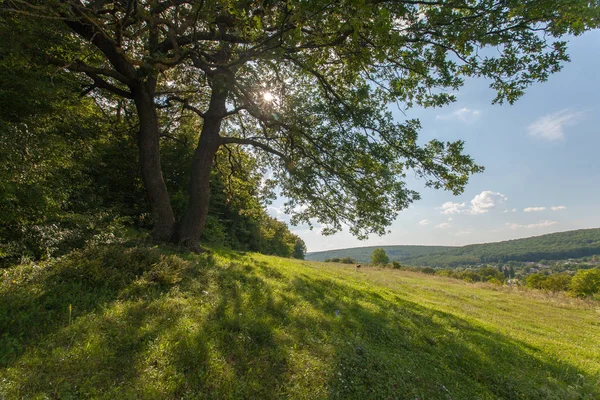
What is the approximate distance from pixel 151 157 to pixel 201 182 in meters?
1.85

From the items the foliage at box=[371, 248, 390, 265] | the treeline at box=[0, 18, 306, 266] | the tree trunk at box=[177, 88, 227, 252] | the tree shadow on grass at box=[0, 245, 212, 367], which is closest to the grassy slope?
the tree shadow on grass at box=[0, 245, 212, 367]

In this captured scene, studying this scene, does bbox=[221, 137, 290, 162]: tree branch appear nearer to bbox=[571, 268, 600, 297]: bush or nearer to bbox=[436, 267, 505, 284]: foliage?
bbox=[436, 267, 505, 284]: foliage

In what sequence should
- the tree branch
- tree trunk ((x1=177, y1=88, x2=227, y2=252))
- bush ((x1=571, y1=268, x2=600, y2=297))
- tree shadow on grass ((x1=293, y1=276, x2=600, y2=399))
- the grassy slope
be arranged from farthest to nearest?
bush ((x1=571, y1=268, x2=600, y2=297))
the tree branch
tree trunk ((x1=177, y1=88, x2=227, y2=252))
tree shadow on grass ((x1=293, y1=276, x2=600, y2=399))
the grassy slope

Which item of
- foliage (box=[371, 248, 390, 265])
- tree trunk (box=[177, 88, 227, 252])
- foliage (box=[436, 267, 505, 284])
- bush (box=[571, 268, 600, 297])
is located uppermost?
tree trunk (box=[177, 88, 227, 252])

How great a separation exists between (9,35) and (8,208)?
3.99 m

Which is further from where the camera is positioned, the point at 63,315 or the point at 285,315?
the point at 285,315

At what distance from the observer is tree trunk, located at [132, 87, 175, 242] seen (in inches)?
368

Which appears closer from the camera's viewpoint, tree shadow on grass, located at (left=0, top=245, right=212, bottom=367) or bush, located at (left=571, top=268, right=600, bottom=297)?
tree shadow on grass, located at (left=0, top=245, right=212, bottom=367)

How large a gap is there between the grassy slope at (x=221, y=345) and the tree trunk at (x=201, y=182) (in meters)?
2.40

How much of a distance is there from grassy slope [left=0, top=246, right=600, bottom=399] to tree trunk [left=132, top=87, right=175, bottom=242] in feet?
9.78

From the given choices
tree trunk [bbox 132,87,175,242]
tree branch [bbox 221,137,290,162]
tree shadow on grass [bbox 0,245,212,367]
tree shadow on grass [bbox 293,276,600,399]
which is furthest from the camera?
tree branch [bbox 221,137,290,162]

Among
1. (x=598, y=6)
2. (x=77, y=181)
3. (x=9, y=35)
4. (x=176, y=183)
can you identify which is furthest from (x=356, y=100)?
(x=176, y=183)

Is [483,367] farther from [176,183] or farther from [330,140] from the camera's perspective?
[176,183]

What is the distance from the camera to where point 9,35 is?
20.1 ft
